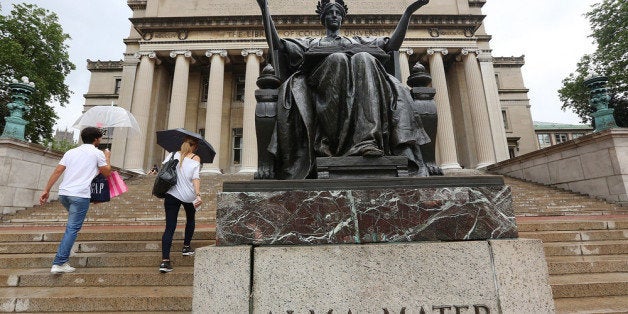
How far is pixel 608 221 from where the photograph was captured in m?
6.34

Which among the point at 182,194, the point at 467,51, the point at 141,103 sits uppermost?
the point at 467,51

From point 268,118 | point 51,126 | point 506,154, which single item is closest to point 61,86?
point 51,126

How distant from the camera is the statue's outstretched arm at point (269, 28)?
11.1 ft

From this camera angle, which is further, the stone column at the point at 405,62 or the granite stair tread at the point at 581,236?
the stone column at the point at 405,62

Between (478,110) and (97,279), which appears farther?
(478,110)

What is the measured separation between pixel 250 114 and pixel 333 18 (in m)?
19.8

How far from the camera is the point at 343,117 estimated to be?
306 cm

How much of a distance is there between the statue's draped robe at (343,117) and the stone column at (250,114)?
60.0ft

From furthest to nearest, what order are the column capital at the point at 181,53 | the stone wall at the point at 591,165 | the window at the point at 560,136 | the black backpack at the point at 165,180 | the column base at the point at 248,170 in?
the window at the point at 560,136
the column capital at the point at 181,53
the column base at the point at 248,170
the stone wall at the point at 591,165
the black backpack at the point at 165,180

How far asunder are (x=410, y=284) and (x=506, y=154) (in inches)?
969

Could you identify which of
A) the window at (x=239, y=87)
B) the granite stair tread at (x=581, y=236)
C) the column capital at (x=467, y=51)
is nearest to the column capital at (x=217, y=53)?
the window at (x=239, y=87)

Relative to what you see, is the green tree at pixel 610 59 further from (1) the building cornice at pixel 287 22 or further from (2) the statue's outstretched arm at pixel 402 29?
(2) the statue's outstretched arm at pixel 402 29

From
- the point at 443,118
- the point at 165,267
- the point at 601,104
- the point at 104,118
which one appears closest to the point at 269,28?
the point at 165,267

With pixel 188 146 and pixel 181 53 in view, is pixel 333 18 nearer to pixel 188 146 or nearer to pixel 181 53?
pixel 188 146
